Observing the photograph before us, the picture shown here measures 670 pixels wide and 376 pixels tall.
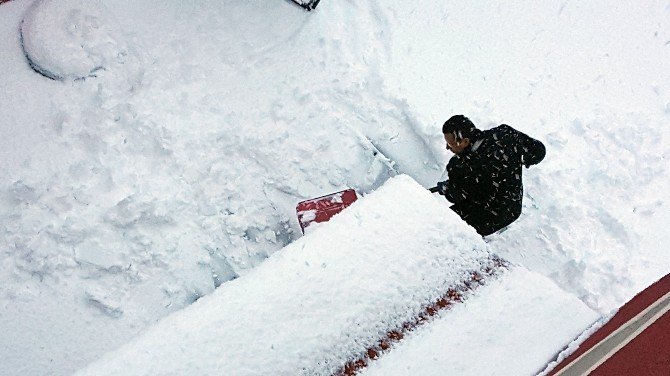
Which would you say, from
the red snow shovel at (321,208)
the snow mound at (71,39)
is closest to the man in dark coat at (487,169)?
the red snow shovel at (321,208)

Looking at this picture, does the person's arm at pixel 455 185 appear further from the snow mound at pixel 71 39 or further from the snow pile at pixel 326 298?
the snow mound at pixel 71 39

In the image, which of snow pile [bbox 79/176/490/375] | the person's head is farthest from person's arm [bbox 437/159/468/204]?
snow pile [bbox 79/176/490/375]

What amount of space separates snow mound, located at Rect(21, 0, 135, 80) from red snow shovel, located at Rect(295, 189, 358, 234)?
74.4 inches

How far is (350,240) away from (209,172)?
6.38 feet

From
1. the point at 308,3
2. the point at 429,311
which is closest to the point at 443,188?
the point at 429,311

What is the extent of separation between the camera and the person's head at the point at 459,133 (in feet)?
Result: 10.6

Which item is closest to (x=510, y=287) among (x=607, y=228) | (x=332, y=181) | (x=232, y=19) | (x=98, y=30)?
(x=332, y=181)

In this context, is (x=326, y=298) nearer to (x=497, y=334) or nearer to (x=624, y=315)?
(x=497, y=334)

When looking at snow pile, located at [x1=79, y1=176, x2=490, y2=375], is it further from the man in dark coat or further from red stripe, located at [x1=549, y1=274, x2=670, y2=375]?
the man in dark coat

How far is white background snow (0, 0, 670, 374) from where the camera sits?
11.1 feet

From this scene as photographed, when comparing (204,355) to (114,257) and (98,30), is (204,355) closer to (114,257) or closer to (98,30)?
(114,257)

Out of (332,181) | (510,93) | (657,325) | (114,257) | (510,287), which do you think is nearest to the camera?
(657,325)

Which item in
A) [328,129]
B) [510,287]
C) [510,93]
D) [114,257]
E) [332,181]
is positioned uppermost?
[510,93]

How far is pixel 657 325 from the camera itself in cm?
150
